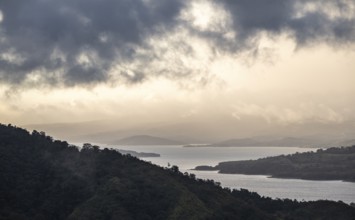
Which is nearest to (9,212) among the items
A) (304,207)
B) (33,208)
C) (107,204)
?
(33,208)

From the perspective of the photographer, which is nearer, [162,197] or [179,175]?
[162,197]

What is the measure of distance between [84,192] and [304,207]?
7695cm

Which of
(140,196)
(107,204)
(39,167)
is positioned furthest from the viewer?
(39,167)

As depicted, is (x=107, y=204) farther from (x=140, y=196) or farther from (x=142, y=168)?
(x=142, y=168)

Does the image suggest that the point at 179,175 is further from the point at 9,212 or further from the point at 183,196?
the point at 9,212

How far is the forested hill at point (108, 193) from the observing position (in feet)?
470

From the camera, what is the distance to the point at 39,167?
573ft

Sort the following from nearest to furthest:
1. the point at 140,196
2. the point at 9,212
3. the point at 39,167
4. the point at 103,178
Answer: the point at 9,212
the point at 140,196
the point at 103,178
the point at 39,167

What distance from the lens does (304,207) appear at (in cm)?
18575

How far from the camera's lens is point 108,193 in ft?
495

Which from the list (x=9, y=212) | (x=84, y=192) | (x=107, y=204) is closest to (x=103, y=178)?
(x=84, y=192)

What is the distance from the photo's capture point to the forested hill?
14312 cm

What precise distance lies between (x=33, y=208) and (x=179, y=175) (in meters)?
56.3

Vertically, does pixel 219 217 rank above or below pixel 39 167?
below
